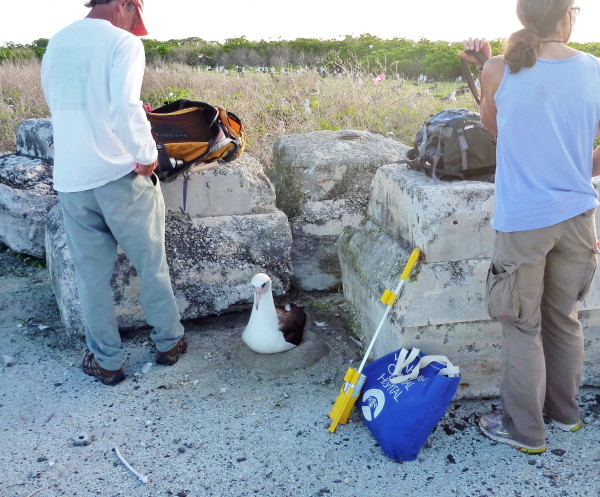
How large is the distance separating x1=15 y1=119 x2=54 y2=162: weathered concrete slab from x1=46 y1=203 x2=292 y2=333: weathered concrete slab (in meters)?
1.39

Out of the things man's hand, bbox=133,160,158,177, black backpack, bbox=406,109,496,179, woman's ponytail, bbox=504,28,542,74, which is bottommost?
man's hand, bbox=133,160,158,177

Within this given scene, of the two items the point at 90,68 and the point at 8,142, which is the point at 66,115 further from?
the point at 8,142

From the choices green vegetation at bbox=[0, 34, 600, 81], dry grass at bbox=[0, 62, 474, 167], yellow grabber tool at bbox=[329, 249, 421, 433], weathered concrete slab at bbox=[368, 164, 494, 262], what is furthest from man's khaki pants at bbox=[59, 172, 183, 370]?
green vegetation at bbox=[0, 34, 600, 81]

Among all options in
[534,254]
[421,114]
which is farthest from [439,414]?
[421,114]

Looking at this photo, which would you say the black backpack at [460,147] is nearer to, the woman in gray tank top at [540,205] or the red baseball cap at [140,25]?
the woman in gray tank top at [540,205]

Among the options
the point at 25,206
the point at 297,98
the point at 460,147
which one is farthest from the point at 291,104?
the point at 460,147

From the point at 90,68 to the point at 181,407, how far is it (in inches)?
70.7

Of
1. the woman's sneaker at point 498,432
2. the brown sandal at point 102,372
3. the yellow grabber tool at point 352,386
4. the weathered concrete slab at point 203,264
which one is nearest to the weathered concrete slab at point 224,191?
the weathered concrete slab at point 203,264

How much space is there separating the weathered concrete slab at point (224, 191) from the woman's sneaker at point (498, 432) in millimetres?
2077

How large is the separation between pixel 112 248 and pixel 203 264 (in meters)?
0.76

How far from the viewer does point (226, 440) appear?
296cm

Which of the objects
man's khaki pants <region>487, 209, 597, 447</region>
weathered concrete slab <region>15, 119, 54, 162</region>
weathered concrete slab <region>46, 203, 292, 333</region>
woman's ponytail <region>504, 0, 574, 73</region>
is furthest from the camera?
weathered concrete slab <region>15, 119, 54, 162</region>

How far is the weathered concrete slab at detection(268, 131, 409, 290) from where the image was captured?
4.54m

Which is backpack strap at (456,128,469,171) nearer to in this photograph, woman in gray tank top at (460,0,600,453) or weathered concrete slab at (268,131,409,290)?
woman in gray tank top at (460,0,600,453)
